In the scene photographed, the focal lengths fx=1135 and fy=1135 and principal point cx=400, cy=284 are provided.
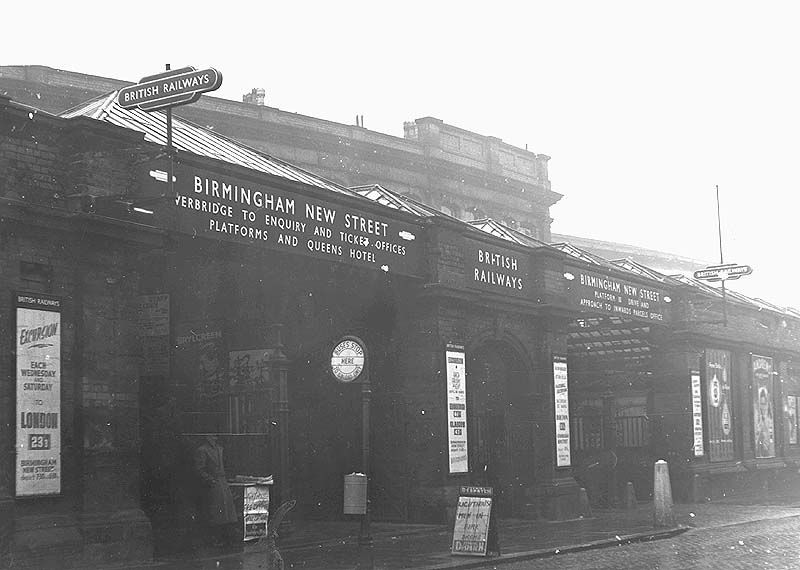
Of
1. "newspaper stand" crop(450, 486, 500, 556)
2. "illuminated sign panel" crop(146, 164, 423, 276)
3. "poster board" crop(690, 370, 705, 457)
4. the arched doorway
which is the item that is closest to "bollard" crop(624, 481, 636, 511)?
"poster board" crop(690, 370, 705, 457)

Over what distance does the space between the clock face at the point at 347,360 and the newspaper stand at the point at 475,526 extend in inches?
87.8

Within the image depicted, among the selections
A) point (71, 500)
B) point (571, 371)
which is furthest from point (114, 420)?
point (571, 371)

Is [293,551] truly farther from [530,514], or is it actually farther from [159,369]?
[530,514]

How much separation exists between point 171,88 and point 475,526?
6.91m

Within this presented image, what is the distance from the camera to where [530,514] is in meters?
21.8

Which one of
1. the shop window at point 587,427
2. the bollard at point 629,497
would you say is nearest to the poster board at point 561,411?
the bollard at point 629,497

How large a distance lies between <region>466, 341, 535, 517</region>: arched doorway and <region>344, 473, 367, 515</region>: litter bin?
7.17m

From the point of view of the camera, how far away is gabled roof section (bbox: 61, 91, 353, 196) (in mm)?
17078

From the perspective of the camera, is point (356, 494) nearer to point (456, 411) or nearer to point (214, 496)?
point (214, 496)

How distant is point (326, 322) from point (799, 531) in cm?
873

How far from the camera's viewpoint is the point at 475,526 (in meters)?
15.2

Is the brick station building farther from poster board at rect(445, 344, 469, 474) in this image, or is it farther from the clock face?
the clock face

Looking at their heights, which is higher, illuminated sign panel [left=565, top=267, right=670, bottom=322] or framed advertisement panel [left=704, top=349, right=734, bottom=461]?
illuminated sign panel [left=565, top=267, right=670, bottom=322]

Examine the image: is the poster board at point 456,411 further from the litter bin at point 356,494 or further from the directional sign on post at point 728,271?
the directional sign on post at point 728,271
